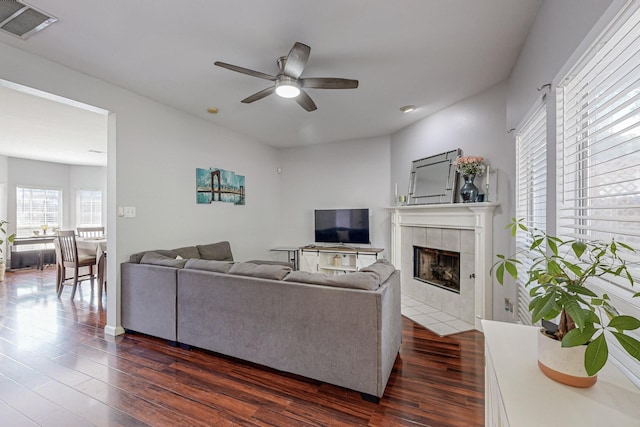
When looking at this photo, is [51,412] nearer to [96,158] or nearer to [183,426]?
[183,426]

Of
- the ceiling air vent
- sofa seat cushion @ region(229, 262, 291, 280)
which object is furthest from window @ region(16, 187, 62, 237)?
sofa seat cushion @ region(229, 262, 291, 280)

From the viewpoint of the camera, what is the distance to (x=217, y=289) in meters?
2.35

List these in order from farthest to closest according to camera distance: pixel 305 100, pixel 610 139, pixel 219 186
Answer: pixel 219 186, pixel 305 100, pixel 610 139

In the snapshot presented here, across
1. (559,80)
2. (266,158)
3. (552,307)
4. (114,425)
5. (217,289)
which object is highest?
(266,158)

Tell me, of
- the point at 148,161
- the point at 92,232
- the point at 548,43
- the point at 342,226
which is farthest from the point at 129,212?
the point at 92,232

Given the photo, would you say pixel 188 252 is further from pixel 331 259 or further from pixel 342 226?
pixel 342 226

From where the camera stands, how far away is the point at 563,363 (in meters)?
0.87

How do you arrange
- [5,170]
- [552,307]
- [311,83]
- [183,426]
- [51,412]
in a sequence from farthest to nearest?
1. [5,170]
2. [311,83]
3. [51,412]
4. [183,426]
5. [552,307]

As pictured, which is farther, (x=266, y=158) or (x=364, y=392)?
(x=266, y=158)

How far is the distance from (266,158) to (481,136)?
366cm

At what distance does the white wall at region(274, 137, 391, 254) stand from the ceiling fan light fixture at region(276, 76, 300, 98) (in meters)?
2.77

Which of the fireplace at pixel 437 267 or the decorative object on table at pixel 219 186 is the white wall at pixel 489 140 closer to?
the fireplace at pixel 437 267

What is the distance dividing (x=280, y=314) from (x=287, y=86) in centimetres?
188

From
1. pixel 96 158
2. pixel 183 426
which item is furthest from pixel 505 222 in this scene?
pixel 96 158
